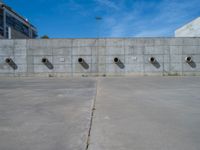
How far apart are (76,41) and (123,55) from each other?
141 inches

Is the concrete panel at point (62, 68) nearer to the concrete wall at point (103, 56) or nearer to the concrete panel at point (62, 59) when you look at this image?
the concrete wall at point (103, 56)

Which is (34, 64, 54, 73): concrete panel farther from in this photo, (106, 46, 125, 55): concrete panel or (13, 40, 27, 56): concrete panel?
(106, 46, 125, 55): concrete panel

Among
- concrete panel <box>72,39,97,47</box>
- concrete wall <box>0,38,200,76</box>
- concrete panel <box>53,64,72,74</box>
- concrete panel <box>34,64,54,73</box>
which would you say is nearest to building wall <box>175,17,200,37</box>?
concrete wall <box>0,38,200,76</box>

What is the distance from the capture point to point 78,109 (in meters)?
3.84

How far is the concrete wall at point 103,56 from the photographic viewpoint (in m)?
12.0

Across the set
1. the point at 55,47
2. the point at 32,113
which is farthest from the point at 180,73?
the point at 32,113

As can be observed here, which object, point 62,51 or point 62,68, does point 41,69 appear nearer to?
point 62,68

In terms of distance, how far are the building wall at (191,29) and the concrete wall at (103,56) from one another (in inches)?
183

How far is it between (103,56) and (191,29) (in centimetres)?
1064

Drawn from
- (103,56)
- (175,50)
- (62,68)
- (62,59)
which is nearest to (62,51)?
(62,59)

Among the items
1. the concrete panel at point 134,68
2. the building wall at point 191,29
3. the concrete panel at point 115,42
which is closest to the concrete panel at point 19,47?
the concrete panel at point 115,42

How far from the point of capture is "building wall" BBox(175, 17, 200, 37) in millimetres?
15728

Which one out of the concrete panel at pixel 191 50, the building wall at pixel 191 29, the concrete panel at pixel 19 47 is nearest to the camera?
the concrete panel at pixel 191 50

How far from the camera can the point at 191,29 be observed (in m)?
16.8
